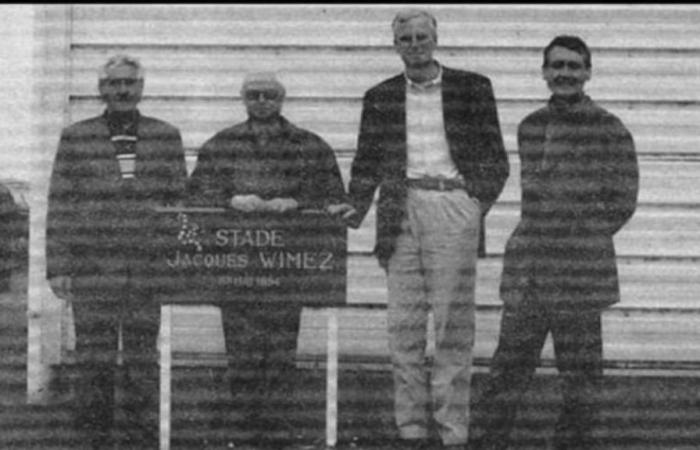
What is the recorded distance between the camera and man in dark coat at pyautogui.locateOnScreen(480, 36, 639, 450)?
595 centimetres

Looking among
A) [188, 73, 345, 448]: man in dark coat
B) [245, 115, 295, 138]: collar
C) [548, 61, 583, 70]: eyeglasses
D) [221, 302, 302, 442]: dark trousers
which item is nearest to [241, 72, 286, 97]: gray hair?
[188, 73, 345, 448]: man in dark coat

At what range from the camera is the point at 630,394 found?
7.45 m

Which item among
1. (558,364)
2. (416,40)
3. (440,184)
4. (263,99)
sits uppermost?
(416,40)

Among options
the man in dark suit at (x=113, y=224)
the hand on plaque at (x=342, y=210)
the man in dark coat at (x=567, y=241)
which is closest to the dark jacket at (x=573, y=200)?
the man in dark coat at (x=567, y=241)

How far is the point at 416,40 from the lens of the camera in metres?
5.96

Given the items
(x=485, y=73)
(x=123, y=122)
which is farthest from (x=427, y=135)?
(x=485, y=73)

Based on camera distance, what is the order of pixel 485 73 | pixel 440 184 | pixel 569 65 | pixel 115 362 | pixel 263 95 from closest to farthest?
pixel 569 65, pixel 440 184, pixel 263 95, pixel 115 362, pixel 485 73

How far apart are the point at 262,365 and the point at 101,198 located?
101 cm

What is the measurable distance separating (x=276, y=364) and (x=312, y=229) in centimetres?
63

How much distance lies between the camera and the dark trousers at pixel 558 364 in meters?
5.98

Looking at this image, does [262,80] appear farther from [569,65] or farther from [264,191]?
[569,65]

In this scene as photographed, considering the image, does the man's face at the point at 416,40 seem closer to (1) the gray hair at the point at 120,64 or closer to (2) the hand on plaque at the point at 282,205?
(2) the hand on plaque at the point at 282,205

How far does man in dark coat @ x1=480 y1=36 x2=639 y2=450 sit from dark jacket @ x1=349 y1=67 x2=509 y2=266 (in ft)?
0.50

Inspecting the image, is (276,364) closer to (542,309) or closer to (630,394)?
(542,309)
